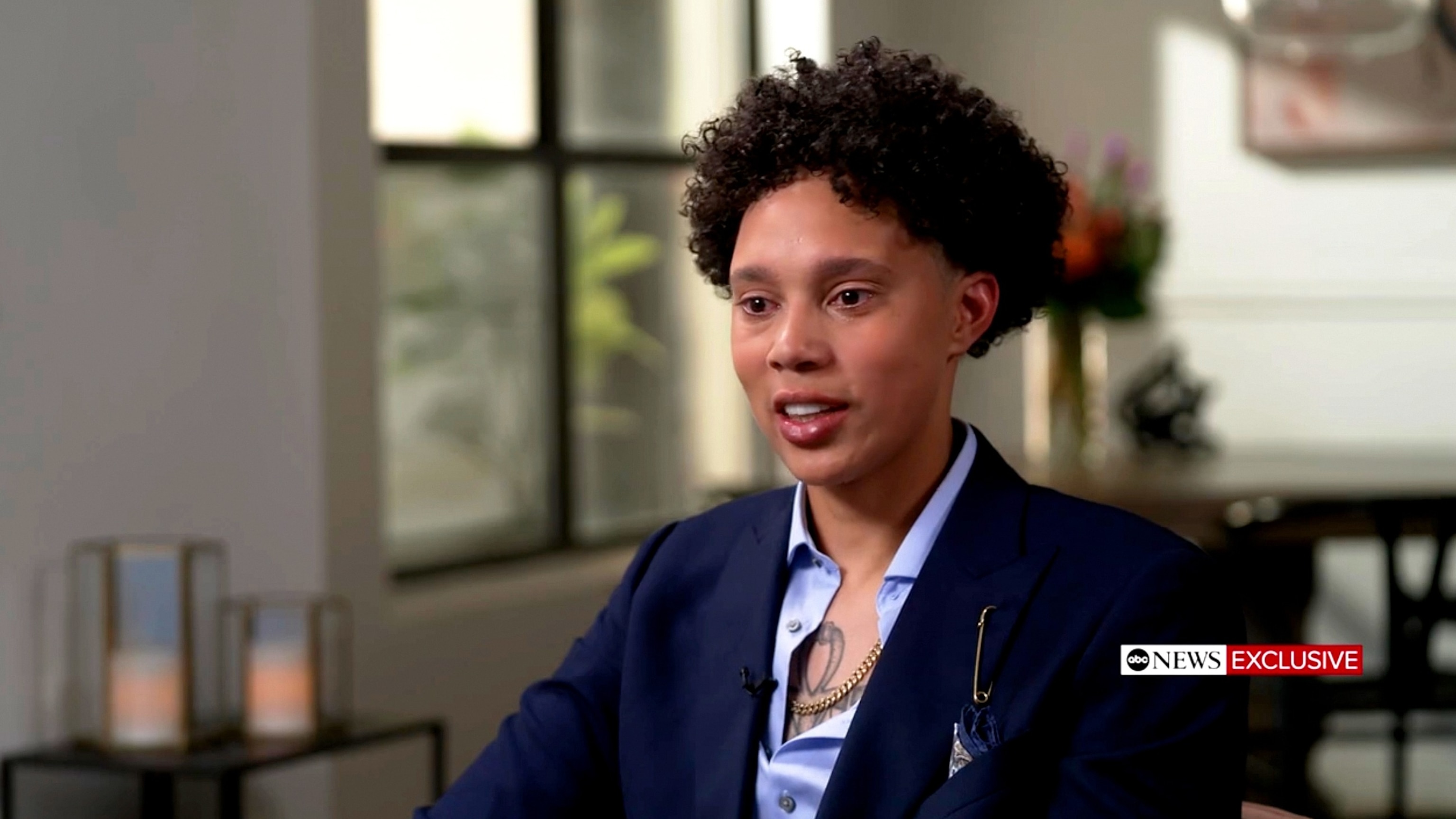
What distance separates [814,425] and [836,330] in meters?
0.06

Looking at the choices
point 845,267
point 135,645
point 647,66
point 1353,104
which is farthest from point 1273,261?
point 845,267

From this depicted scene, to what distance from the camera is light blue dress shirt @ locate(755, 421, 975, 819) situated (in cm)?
123

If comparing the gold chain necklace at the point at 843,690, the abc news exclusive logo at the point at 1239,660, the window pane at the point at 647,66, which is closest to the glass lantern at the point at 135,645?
the gold chain necklace at the point at 843,690

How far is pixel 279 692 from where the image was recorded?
105 inches

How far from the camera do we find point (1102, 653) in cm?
114

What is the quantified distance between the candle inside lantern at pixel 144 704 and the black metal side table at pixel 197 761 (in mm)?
21

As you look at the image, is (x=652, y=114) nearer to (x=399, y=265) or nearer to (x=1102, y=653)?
(x=399, y=265)

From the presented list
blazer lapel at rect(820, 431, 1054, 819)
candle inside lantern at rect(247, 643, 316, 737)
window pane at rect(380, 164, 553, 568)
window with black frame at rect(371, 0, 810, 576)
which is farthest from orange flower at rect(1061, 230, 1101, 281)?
blazer lapel at rect(820, 431, 1054, 819)

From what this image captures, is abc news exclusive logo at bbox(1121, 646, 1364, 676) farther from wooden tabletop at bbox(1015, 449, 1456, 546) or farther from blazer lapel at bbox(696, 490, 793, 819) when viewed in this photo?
wooden tabletop at bbox(1015, 449, 1456, 546)

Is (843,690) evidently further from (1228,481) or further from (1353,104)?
(1353,104)

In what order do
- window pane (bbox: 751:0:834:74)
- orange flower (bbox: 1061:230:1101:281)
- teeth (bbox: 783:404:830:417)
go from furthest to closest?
window pane (bbox: 751:0:834:74) → orange flower (bbox: 1061:230:1101:281) → teeth (bbox: 783:404:830:417)

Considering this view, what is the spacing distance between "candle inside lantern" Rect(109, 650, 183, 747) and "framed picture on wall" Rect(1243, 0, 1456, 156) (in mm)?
3609

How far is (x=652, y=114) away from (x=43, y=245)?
2146 mm

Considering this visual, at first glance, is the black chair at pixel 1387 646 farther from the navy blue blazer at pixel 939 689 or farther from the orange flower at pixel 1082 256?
the navy blue blazer at pixel 939 689
